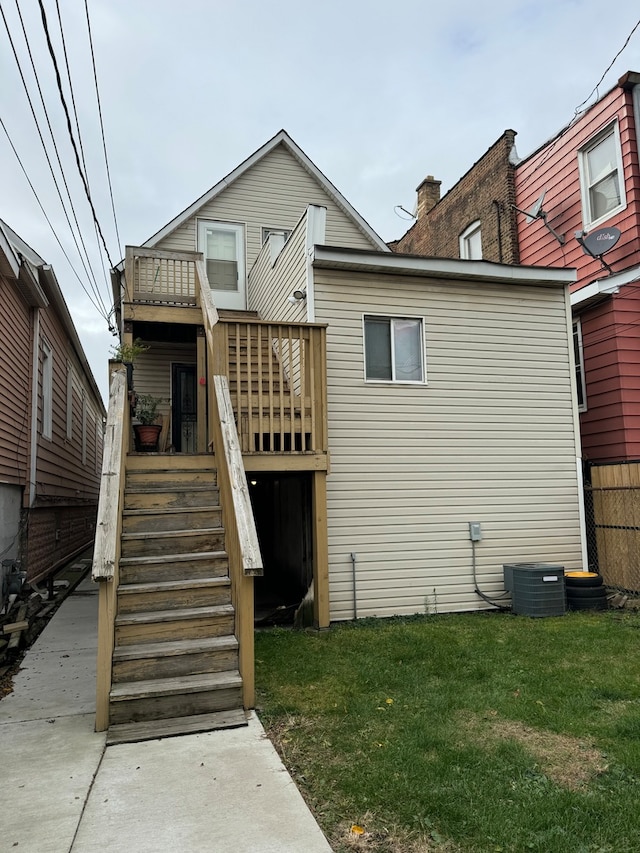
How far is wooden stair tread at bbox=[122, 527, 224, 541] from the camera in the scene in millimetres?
5336

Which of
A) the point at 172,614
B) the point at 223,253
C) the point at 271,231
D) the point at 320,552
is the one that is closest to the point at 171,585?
the point at 172,614

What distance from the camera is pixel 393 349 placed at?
314 inches

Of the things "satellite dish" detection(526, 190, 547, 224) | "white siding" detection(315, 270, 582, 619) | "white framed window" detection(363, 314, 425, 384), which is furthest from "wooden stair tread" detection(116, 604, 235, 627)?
"satellite dish" detection(526, 190, 547, 224)

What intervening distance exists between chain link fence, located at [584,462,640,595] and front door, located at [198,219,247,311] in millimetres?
7058

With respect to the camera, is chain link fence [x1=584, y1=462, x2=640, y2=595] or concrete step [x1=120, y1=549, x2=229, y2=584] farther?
chain link fence [x1=584, y1=462, x2=640, y2=595]

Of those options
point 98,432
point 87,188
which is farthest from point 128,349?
point 98,432

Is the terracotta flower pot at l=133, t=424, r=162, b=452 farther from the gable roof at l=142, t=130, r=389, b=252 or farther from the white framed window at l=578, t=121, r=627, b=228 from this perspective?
the white framed window at l=578, t=121, r=627, b=228

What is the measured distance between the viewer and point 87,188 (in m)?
7.45

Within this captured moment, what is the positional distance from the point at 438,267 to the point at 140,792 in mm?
6829

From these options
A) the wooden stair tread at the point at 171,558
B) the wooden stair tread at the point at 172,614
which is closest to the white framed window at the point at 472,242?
the wooden stair tread at the point at 171,558

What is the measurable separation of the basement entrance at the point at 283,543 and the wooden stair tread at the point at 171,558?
2.10m

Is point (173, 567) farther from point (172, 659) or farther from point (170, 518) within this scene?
point (172, 659)

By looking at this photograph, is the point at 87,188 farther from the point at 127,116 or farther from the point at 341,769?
the point at 341,769

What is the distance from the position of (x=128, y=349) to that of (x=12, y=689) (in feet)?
17.0
